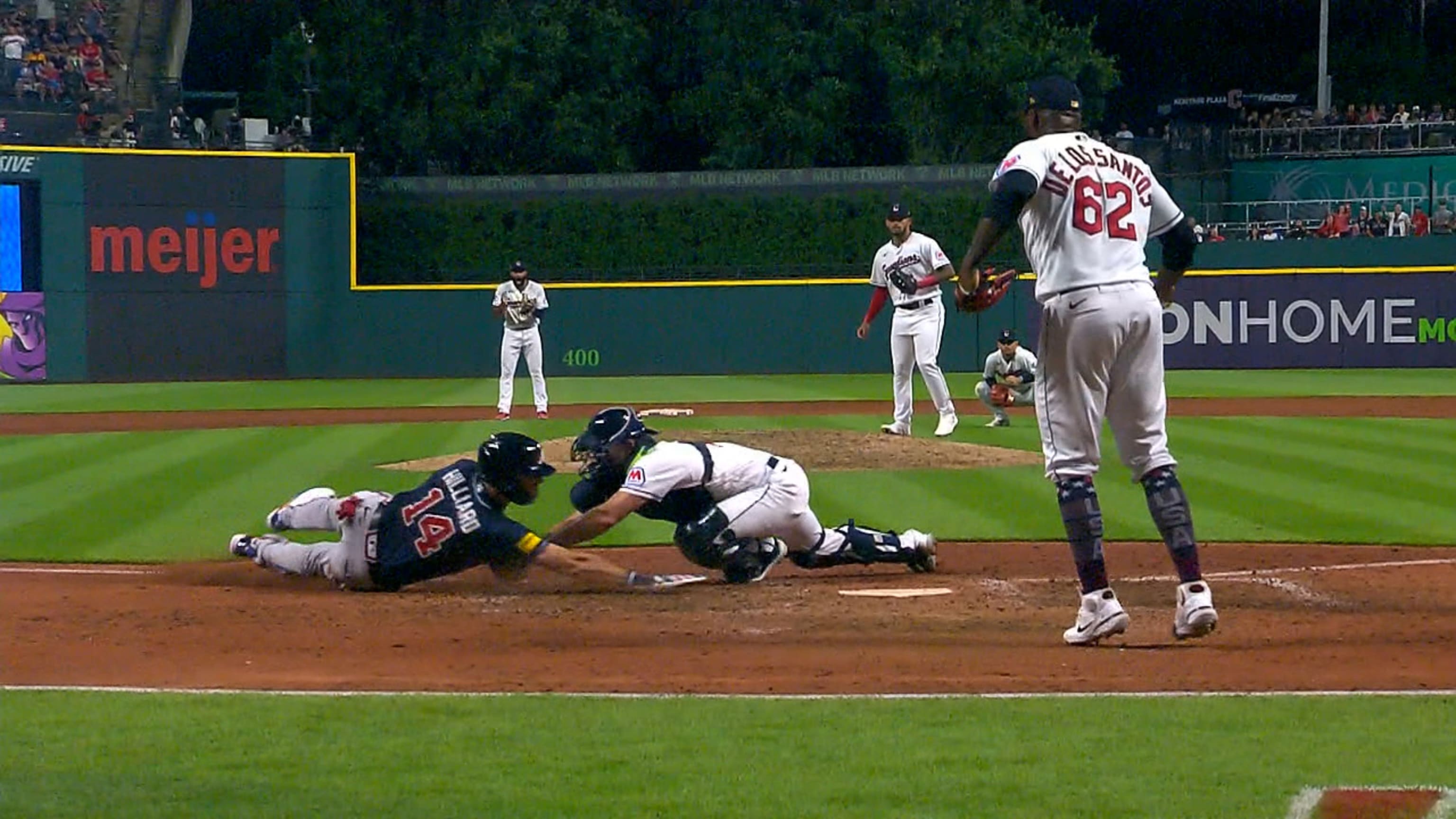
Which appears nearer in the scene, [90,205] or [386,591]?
[386,591]

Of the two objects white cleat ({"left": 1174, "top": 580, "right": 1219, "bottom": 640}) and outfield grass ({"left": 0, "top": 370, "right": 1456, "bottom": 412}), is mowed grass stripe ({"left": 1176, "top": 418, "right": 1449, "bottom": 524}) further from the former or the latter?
outfield grass ({"left": 0, "top": 370, "right": 1456, "bottom": 412})

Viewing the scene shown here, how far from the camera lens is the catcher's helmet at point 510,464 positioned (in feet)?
26.9

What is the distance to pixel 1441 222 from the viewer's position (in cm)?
3244

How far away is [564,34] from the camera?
39125 mm

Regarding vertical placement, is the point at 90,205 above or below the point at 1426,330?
above

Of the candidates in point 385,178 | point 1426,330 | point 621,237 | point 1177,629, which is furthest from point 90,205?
point 1177,629

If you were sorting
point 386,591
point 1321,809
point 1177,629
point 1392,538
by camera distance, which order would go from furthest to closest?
point 1392,538 → point 386,591 → point 1177,629 → point 1321,809

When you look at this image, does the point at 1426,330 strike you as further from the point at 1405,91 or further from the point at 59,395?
the point at 59,395

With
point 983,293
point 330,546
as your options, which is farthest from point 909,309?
point 983,293

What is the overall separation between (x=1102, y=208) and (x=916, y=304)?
9.65 m

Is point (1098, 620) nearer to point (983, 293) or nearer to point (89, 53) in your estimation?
point (983, 293)

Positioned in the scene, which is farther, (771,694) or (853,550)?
(853,550)

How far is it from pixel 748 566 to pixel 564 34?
31.8 m

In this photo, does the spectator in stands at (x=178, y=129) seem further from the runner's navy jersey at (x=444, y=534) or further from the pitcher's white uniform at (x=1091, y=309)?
the pitcher's white uniform at (x=1091, y=309)
